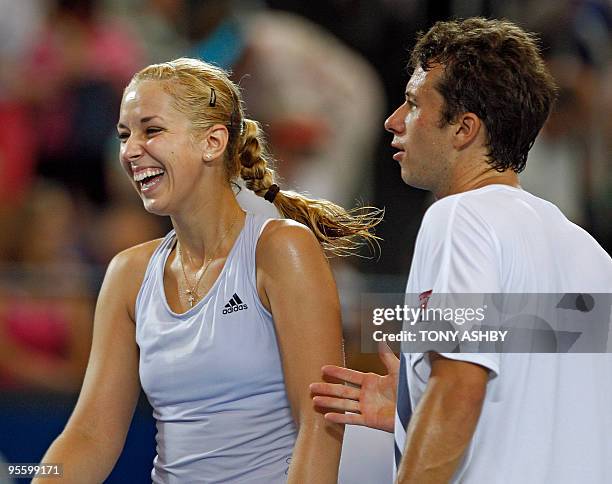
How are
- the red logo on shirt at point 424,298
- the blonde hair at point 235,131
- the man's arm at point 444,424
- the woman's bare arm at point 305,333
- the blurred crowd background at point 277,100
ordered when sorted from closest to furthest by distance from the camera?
the man's arm at point 444,424, the red logo on shirt at point 424,298, the woman's bare arm at point 305,333, the blonde hair at point 235,131, the blurred crowd background at point 277,100

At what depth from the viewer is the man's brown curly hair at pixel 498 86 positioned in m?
1.76

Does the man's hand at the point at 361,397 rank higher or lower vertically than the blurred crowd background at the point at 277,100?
lower

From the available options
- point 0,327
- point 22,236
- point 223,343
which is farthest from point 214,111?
point 22,236

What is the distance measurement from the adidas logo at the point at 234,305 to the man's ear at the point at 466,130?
610 mm

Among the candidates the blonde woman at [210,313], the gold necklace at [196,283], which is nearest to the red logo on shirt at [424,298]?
the blonde woman at [210,313]

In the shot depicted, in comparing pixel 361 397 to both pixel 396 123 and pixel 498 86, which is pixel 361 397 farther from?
pixel 498 86

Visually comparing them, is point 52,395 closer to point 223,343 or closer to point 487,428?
point 223,343

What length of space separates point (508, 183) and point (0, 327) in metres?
2.54

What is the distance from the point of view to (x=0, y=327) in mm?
3744

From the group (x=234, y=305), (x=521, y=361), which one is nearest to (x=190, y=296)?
(x=234, y=305)

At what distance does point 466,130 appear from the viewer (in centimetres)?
177

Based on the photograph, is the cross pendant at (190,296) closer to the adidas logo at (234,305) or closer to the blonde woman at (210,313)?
the blonde woman at (210,313)

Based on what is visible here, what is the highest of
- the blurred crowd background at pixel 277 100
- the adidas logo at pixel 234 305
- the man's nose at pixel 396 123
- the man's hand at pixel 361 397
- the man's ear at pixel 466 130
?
the blurred crowd background at pixel 277 100

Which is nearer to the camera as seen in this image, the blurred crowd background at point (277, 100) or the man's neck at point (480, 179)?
the man's neck at point (480, 179)
